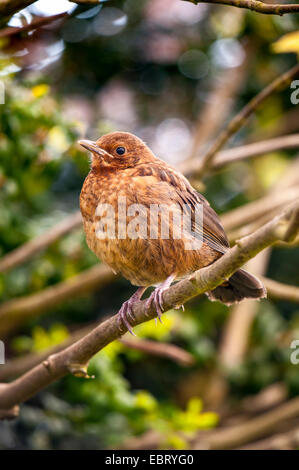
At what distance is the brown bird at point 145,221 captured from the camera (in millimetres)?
2287

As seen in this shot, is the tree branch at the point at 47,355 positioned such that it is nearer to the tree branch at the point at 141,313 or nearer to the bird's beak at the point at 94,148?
the tree branch at the point at 141,313

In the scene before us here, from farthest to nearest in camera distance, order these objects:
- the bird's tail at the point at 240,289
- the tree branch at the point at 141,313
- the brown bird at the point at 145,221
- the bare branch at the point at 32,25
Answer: the bird's tail at the point at 240,289 → the brown bird at the point at 145,221 → the bare branch at the point at 32,25 → the tree branch at the point at 141,313

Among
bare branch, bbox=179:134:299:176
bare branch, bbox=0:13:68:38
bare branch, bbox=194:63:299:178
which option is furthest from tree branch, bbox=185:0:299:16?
bare branch, bbox=179:134:299:176

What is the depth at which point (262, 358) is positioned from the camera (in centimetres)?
410

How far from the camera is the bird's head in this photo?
245cm

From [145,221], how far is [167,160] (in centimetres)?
220

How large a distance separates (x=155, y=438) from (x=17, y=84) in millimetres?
2272

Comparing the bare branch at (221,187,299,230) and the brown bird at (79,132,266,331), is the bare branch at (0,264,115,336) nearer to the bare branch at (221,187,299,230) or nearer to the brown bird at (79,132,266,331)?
the bare branch at (221,187,299,230)

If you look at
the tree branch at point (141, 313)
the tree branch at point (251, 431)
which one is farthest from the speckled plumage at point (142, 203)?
the tree branch at point (251, 431)

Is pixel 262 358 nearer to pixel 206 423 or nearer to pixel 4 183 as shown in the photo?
pixel 206 423

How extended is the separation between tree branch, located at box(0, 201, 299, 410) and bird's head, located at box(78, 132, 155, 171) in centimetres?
62

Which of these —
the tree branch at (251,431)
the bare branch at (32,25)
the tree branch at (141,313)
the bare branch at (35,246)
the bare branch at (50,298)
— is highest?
the bare branch at (32,25)

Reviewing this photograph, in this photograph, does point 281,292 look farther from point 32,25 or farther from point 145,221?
point 32,25

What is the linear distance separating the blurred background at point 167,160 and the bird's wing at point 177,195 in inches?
24.8
